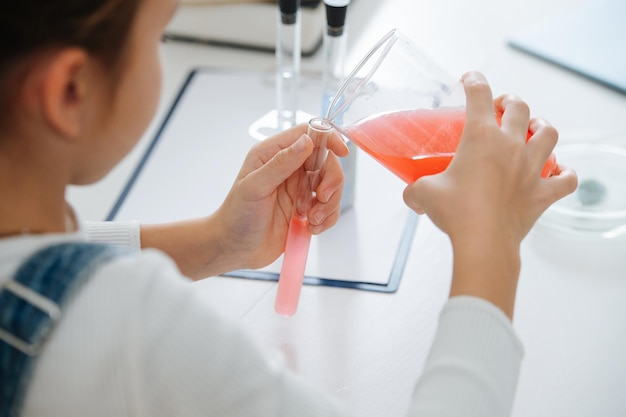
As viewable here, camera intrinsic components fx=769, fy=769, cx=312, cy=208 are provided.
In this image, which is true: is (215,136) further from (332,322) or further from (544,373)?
(544,373)

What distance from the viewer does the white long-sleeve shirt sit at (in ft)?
1.48

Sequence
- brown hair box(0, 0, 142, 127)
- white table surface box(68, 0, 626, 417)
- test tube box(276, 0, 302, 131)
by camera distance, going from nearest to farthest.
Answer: brown hair box(0, 0, 142, 127)
white table surface box(68, 0, 626, 417)
test tube box(276, 0, 302, 131)

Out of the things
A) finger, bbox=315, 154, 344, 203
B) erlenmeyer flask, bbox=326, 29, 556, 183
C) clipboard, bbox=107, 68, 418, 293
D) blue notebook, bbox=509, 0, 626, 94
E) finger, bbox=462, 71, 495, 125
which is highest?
finger, bbox=462, 71, 495, 125

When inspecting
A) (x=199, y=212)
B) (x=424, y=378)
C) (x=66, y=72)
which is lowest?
(x=199, y=212)

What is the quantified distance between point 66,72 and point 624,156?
738 mm

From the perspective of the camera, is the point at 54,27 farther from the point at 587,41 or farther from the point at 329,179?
the point at 587,41

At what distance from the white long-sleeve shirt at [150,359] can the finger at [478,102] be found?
8.5 inches

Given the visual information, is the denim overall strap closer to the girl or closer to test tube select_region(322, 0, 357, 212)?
the girl

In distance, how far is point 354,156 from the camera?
896mm

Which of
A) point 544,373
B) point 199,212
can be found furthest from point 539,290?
point 199,212

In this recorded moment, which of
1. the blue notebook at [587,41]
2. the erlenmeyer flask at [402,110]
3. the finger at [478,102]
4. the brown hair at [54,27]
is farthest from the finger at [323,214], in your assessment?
the blue notebook at [587,41]

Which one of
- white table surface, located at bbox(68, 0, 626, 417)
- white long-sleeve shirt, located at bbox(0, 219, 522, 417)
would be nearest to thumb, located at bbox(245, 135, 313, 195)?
white table surface, located at bbox(68, 0, 626, 417)

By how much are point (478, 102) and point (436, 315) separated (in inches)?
10.3

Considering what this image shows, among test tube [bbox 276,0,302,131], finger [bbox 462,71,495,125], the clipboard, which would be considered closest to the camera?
finger [bbox 462,71,495,125]
